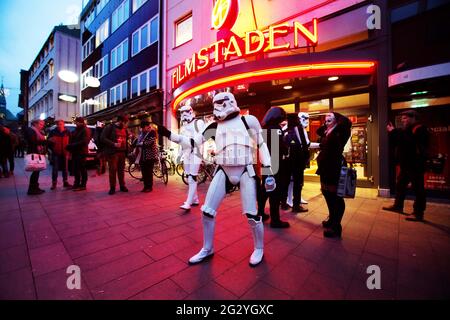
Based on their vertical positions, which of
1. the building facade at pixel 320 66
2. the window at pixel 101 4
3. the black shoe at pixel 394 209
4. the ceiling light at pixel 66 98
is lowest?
the black shoe at pixel 394 209

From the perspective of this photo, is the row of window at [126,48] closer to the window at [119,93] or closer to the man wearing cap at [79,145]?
the window at [119,93]

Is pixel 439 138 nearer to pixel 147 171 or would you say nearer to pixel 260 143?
pixel 260 143

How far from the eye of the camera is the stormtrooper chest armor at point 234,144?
7.59 feet

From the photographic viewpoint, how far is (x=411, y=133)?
12.5 feet

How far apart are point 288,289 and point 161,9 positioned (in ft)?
52.3

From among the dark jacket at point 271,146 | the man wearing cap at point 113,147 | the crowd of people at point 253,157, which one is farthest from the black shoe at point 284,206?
the man wearing cap at point 113,147

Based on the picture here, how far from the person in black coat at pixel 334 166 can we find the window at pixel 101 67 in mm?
21040

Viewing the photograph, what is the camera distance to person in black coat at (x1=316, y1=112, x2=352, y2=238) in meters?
3.05

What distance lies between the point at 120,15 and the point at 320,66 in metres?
18.3

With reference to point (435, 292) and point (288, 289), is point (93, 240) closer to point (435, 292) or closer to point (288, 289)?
point (288, 289)

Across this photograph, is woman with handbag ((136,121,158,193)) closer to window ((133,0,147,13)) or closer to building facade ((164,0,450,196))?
building facade ((164,0,450,196))

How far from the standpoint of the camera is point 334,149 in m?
3.07

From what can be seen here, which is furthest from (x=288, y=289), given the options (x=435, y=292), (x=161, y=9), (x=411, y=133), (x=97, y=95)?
(x=97, y=95)

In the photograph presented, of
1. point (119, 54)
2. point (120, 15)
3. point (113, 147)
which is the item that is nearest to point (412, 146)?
point (113, 147)
